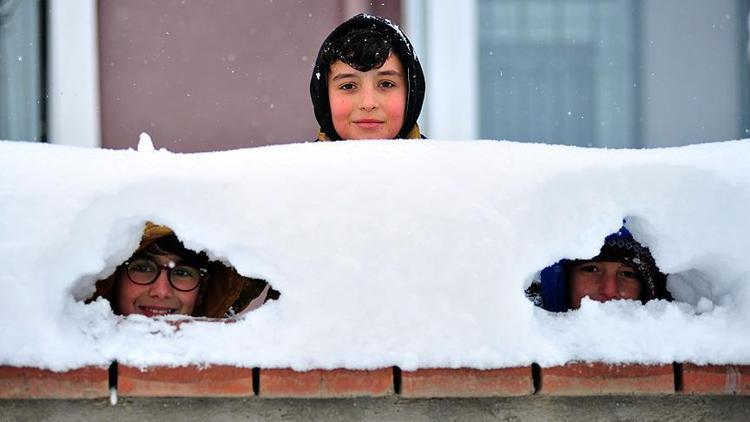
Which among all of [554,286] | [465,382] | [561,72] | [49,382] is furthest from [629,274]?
[561,72]

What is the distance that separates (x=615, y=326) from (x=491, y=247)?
31 cm

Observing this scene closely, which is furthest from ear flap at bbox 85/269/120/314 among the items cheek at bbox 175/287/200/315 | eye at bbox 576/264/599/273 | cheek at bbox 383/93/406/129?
eye at bbox 576/264/599/273

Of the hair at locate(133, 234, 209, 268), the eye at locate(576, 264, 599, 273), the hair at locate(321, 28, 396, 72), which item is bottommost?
the eye at locate(576, 264, 599, 273)

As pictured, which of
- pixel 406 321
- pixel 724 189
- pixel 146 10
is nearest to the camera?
pixel 406 321

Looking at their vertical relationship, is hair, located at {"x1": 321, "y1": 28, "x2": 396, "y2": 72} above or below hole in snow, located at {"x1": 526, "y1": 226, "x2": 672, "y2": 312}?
above

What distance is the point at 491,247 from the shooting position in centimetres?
174

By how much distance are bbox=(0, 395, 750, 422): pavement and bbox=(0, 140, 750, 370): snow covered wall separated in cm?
11

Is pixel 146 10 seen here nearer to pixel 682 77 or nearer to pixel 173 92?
pixel 173 92

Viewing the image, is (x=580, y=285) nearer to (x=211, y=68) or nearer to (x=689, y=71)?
(x=211, y=68)

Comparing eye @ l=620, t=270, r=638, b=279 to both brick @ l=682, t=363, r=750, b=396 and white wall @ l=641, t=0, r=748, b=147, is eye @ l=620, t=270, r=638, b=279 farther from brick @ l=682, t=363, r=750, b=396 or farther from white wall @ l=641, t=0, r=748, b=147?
white wall @ l=641, t=0, r=748, b=147

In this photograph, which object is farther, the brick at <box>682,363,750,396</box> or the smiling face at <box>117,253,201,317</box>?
the smiling face at <box>117,253,201,317</box>

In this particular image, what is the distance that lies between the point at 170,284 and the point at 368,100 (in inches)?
33.3

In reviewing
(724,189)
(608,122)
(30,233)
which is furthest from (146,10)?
(724,189)

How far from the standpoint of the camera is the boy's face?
2.81m
